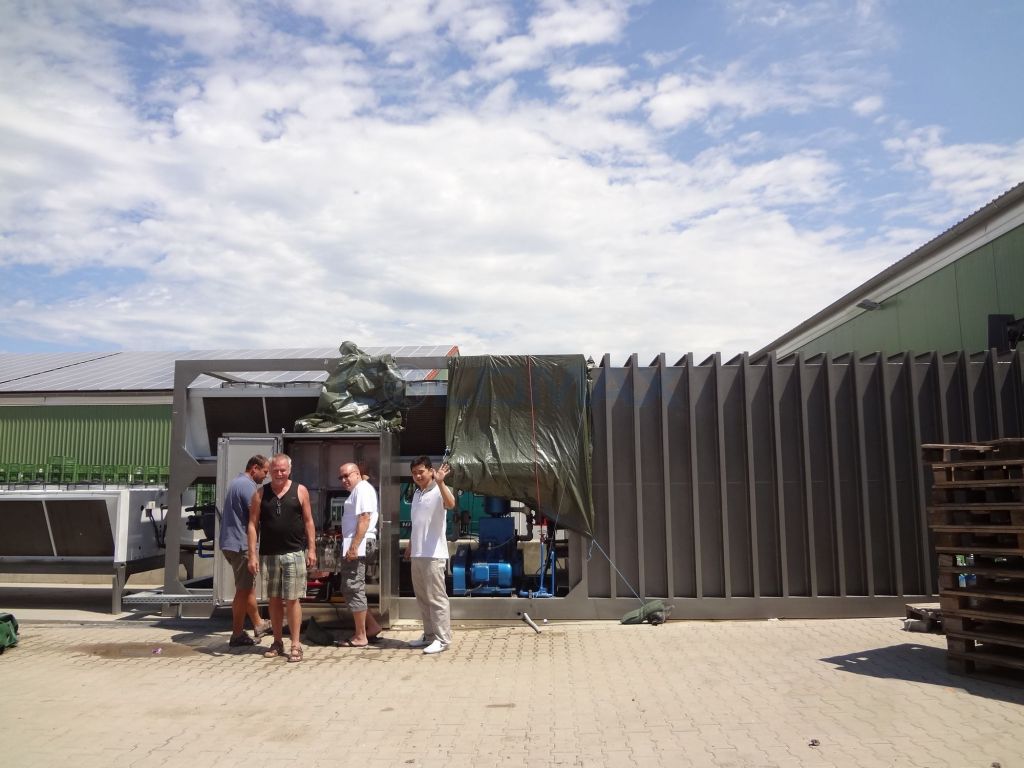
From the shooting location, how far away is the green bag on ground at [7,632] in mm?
7832

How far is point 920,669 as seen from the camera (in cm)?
677

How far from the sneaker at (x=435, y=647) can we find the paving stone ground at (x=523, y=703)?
114mm

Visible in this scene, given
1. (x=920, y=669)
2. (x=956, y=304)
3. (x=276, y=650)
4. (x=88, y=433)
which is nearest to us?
(x=920, y=669)

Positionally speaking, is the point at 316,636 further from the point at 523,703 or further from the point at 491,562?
the point at 523,703

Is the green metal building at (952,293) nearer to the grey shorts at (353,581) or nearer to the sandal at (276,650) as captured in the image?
the grey shorts at (353,581)

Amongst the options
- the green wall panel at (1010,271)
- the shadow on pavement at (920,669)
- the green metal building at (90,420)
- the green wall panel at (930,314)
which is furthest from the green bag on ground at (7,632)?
the green wall panel at (930,314)

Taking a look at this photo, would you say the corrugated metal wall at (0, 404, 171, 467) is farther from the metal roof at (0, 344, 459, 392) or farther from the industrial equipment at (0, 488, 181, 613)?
the industrial equipment at (0, 488, 181, 613)

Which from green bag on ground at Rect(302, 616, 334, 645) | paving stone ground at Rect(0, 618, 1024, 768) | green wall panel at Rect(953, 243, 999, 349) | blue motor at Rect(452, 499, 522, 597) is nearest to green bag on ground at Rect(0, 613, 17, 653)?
paving stone ground at Rect(0, 618, 1024, 768)

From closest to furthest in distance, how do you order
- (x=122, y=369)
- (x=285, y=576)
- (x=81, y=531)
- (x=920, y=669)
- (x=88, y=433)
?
(x=920, y=669), (x=285, y=576), (x=81, y=531), (x=88, y=433), (x=122, y=369)

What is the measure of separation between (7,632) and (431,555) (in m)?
4.45

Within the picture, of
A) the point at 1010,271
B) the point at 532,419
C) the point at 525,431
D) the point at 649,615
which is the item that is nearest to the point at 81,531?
the point at 525,431

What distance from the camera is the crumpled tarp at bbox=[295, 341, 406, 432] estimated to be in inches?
365

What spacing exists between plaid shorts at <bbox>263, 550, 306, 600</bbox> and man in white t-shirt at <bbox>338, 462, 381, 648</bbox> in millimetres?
487

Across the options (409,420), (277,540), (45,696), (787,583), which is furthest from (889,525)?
(45,696)
